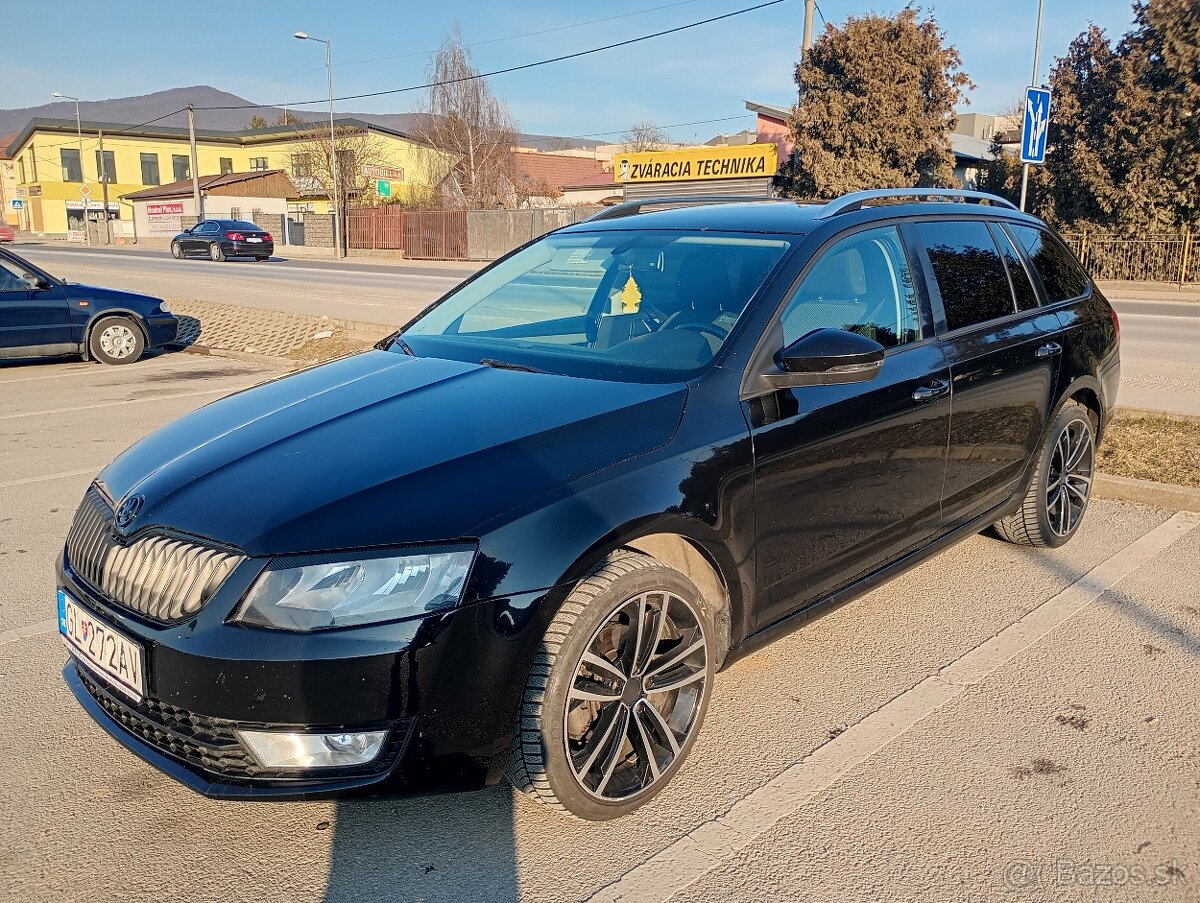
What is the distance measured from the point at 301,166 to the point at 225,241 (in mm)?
24952

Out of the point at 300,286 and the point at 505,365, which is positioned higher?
the point at 505,365

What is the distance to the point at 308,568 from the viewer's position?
2.35m

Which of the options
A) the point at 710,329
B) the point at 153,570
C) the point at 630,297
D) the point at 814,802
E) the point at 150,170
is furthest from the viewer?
the point at 150,170

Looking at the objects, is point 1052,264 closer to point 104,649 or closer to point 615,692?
point 615,692

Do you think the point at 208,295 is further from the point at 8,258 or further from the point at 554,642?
the point at 554,642

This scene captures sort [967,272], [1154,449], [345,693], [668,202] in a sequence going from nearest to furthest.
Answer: [345,693], [967,272], [668,202], [1154,449]

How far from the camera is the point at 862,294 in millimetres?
3658

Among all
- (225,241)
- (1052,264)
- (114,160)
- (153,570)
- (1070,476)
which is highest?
(114,160)

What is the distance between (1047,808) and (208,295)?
1954 cm

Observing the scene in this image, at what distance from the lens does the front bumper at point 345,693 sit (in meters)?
2.31

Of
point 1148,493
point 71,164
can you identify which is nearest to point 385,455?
point 1148,493

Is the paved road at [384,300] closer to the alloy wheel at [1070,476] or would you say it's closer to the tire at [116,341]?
the tire at [116,341]

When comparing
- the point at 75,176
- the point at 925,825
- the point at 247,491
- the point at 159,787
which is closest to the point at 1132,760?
the point at 925,825

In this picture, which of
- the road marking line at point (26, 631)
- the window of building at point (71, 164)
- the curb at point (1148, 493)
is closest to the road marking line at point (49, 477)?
the road marking line at point (26, 631)
